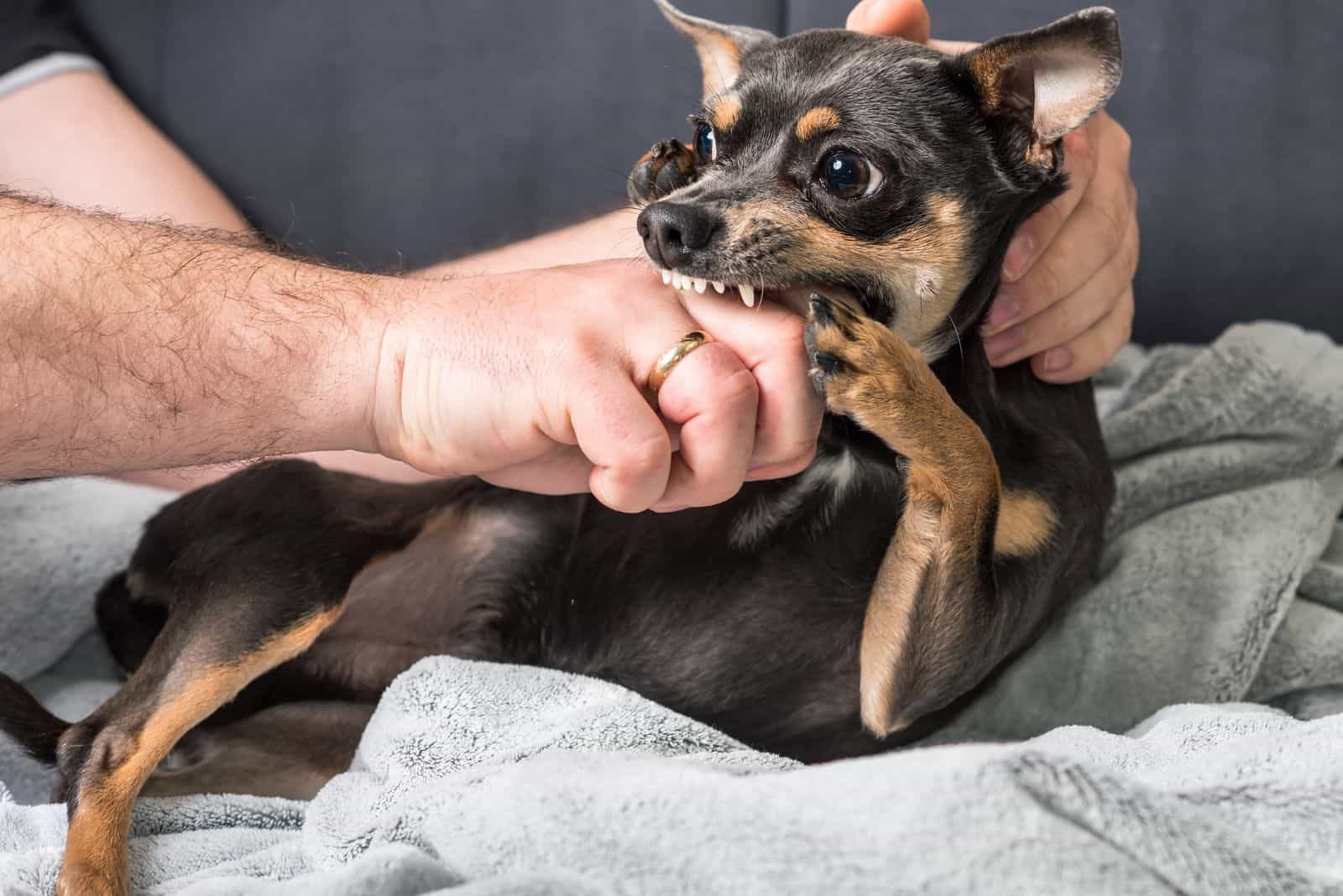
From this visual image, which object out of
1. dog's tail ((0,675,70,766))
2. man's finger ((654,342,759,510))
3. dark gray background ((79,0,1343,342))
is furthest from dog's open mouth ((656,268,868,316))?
dark gray background ((79,0,1343,342))

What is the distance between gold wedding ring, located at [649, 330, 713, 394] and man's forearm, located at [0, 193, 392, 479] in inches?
12.6

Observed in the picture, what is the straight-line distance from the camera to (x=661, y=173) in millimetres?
1593

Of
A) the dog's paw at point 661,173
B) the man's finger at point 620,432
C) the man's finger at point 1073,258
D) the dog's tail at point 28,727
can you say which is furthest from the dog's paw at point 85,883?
the man's finger at point 1073,258

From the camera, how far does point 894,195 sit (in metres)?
1.44

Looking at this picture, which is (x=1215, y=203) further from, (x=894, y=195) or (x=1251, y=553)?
(x=894, y=195)

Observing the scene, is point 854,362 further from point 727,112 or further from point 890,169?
point 727,112

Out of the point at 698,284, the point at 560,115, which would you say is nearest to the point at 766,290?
the point at 698,284

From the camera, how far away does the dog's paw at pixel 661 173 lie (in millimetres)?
1593

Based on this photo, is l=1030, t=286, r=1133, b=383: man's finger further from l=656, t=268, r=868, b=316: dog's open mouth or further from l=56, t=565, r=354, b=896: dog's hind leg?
l=56, t=565, r=354, b=896: dog's hind leg

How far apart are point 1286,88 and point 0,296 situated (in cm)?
242

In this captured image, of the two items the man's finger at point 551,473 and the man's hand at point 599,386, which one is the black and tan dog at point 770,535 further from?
the man's finger at point 551,473

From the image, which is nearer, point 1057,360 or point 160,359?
point 160,359

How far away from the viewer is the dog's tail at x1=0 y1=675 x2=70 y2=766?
1536mm

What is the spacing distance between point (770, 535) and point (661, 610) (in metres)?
0.19
